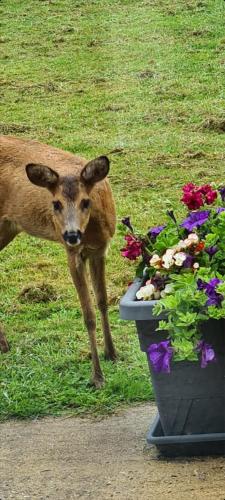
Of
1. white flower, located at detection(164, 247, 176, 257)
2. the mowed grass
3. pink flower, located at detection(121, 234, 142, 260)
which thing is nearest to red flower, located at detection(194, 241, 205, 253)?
white flower, located at detection(164, 247, 176, 257)

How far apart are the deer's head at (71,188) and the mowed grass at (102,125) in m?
0.84

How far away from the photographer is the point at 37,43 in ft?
62.4

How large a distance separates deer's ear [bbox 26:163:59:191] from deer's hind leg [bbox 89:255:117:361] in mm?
691

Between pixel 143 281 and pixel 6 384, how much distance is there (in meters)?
1.55

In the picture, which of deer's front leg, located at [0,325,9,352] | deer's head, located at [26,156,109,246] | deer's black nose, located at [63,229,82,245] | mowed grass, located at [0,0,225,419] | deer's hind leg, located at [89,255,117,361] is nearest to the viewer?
deer's black nose, located at [63,229,82,245]

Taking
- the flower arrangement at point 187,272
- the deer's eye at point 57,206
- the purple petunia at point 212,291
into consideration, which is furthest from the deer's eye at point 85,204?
the purple petunia at point 212,291

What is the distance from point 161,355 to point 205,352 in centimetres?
20

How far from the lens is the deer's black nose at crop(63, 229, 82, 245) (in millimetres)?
6184

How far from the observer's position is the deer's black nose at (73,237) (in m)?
6.18

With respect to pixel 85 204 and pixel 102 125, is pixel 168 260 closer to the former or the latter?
pixel 85 204

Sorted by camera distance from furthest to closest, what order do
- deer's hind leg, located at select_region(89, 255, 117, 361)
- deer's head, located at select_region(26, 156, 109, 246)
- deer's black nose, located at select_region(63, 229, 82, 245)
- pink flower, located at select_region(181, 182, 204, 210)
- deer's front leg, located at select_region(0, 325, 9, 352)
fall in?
deer's front leg, located at select_region(0, 325, 9, 352)
deer's hind leg, located at select_region(89, 255, 117, 361)
deer's head, located at select_region(26, 156, 109, 246)
deer's black nose, located at select_region(63, 229, 82, 245)
pink flower, located at select_region(181, 182, 204, 210)

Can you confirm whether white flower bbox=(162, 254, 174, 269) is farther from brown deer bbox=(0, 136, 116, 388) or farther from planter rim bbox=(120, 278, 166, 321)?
brown deer bbox=(0, 136, 116, 388)

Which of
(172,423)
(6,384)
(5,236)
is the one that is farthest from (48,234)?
(172,423)

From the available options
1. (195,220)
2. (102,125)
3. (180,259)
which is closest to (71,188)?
(195,220)
